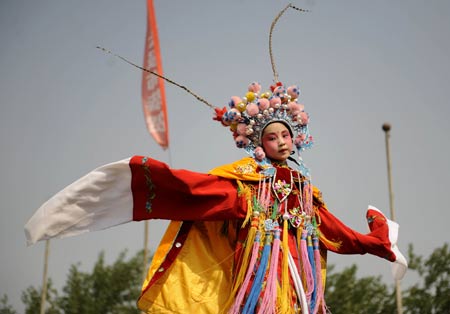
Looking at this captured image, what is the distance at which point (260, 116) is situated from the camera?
426 centimetres

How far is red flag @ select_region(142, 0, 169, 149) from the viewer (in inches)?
430

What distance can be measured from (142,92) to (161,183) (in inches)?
308

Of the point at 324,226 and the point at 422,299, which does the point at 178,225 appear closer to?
the point at 324,226

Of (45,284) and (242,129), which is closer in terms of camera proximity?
(242,129)

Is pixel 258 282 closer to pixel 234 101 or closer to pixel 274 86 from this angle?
pixel 234 101

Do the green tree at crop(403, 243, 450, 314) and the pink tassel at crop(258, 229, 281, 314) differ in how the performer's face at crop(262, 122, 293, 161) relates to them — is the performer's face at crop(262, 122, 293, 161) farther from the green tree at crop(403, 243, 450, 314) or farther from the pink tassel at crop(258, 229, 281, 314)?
the green tree at crop(403, 243, 450, 314)

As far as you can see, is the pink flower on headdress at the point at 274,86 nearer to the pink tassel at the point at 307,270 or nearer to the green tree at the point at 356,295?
the pink tassel at the point at 307,270

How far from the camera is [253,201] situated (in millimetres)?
4008

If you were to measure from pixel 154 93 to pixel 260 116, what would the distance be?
7078 millimetres

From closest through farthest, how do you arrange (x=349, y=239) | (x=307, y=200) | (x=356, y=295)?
1. (x=307, y=200)
2. (x=349, y=239)
3. (x=356, y=295)

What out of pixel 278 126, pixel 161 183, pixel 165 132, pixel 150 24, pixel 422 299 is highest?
pixel 150 24

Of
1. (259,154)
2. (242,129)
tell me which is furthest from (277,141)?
(242,129)

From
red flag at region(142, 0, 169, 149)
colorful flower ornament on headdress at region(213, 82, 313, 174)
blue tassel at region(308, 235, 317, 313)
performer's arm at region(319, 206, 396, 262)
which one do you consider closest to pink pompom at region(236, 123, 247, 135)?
colorful flower ornament on headdress at region(213, 82, 313, 174)

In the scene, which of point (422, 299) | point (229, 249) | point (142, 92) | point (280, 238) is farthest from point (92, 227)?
point (422, 299)
